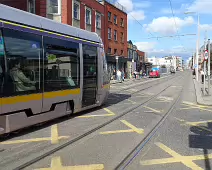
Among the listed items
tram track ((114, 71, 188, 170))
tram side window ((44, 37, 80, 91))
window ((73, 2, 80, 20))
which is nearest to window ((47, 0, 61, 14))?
window ((73, 2, 80, 20))

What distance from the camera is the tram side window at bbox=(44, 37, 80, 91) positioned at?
8.08 meters

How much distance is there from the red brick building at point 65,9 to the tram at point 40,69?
17793 mm

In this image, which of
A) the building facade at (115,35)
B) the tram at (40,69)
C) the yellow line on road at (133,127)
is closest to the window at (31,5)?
the building facade at (115,35)

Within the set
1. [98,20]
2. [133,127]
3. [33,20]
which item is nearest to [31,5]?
[98,20]

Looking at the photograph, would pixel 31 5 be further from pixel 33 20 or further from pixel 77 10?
pixel 33 20

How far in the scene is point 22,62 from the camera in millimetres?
7094

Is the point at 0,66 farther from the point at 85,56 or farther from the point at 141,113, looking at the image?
the point at 141,113

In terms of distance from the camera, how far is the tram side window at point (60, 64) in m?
8.08

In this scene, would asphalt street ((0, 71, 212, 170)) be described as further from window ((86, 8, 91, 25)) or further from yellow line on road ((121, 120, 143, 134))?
window ((86, 8, 91, 25))

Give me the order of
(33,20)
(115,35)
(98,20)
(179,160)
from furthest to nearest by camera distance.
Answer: (115,35)
(98,20)
(33,20)
(179,160)

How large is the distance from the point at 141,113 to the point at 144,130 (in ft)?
9.71

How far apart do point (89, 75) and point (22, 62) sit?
373cm

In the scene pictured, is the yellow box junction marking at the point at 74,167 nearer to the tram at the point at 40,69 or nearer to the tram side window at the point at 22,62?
the tram at the point at 40,69

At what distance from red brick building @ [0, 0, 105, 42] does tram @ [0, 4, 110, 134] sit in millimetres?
17793
